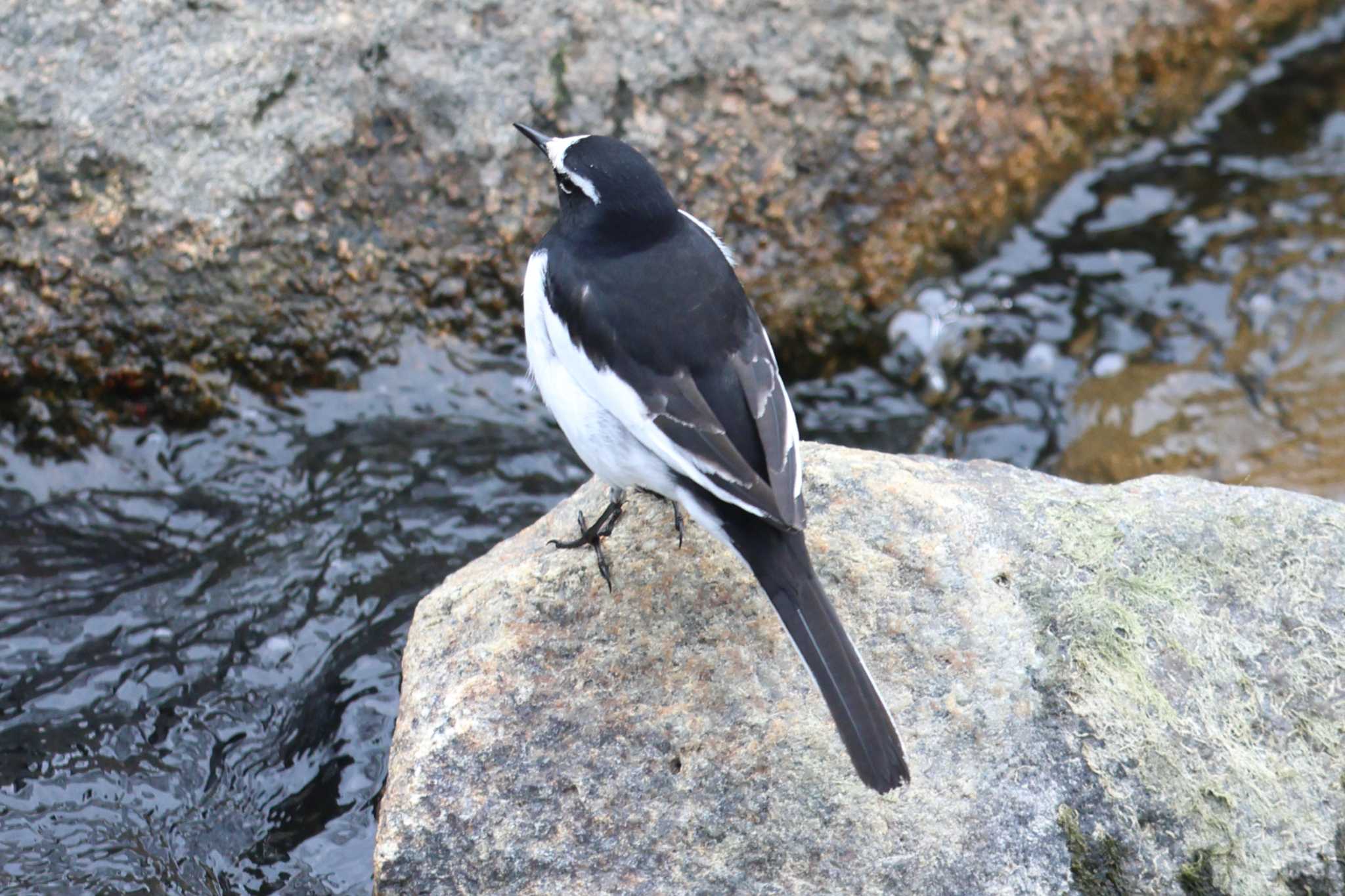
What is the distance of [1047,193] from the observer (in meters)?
7.41

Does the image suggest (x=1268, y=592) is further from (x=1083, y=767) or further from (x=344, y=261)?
(x=344, y=261)

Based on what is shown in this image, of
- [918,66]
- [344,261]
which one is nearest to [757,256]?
[918,66]

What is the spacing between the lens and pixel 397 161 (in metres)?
5.84

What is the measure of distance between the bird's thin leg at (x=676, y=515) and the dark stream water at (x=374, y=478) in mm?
1184

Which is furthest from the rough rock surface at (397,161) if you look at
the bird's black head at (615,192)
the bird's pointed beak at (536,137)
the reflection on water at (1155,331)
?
the bird's black head at (615,192)

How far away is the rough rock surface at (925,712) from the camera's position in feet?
11.4

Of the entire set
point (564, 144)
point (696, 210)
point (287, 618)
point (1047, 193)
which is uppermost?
point (564, 144)

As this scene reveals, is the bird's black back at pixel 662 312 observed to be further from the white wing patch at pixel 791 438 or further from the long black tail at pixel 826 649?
the long black tail at pixel 826 649

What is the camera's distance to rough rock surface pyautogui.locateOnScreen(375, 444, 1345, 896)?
3.46 m

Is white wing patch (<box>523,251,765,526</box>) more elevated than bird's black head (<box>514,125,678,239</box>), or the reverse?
bird's black head (<box>514,125,678,239</box>)

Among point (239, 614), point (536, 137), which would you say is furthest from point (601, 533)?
point (239, 614)

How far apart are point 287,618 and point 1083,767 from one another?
297 centimetres

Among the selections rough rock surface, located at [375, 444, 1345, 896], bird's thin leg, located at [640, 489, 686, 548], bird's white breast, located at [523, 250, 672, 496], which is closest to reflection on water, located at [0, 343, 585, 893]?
rough rock surface, located at [375, 444, 1345, 896]

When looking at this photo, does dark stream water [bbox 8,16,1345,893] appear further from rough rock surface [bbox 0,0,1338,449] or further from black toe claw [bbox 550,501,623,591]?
black toe claw [bbox 550,501,623,591]
